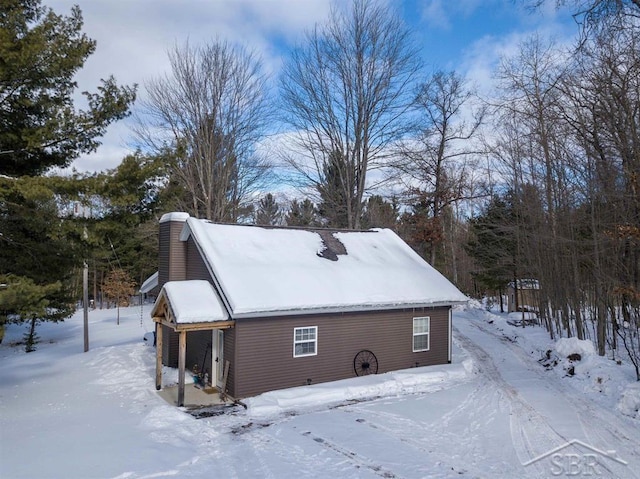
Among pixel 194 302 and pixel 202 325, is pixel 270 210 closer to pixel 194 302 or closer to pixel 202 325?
pixel 194 302

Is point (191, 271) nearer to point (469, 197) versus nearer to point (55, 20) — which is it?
point (55, 20)

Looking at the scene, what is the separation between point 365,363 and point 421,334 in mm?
2575

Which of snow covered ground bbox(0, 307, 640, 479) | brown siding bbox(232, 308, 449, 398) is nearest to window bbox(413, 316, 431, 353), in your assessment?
brown siding bbox(232, 308, 449, 398)

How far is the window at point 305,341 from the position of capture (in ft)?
38.9

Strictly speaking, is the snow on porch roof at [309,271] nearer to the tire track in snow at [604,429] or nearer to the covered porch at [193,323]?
the covered porch at [193,323]

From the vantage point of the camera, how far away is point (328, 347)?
12328mm

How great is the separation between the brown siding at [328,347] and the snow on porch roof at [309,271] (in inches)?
17.6

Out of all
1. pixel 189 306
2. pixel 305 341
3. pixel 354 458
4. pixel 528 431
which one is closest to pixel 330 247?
pixel 305 341

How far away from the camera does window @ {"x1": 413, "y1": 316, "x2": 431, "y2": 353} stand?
14266 millimetres

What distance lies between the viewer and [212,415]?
9.80m

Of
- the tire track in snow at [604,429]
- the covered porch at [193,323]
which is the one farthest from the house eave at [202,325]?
the tire track in snow at [604,429]

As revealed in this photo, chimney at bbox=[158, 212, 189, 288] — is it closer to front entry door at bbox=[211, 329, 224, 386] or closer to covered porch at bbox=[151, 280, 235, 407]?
covered porch at bbox=[151, 280, 235, 407]

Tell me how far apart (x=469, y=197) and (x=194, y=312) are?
63.5ft

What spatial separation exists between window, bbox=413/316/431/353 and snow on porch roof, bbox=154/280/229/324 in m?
6.57
